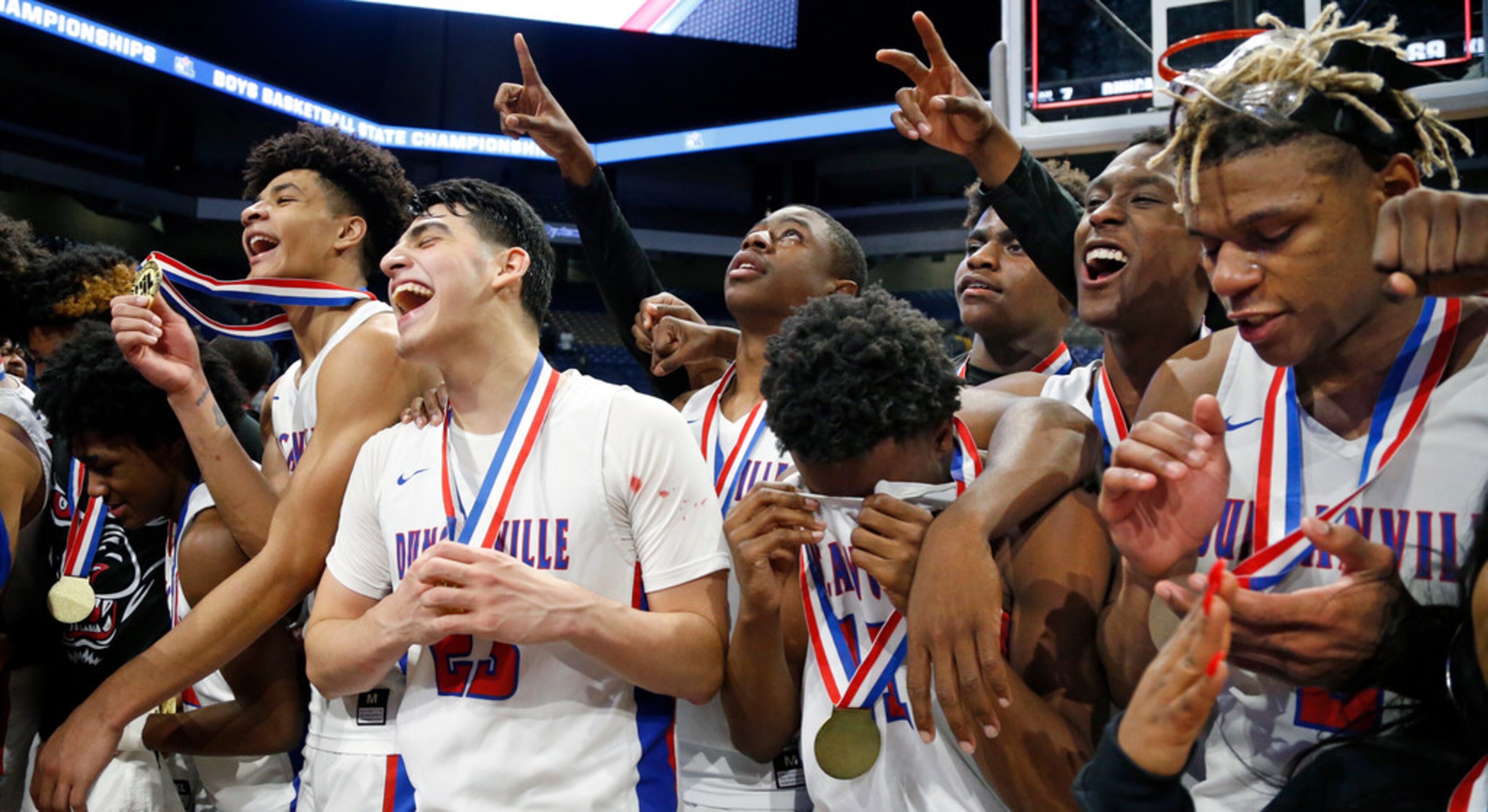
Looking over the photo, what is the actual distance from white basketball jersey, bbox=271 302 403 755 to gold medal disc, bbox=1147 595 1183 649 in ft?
5.42

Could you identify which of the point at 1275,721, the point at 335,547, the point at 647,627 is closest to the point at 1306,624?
the point at 1275,721

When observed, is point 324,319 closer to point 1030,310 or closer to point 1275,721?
point 1030,310

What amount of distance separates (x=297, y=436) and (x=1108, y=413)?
225 cm

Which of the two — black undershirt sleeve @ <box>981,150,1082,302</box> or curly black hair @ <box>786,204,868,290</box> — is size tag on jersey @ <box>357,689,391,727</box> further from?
black undershirt sleeve @ <box>981,150,1082,302</box>

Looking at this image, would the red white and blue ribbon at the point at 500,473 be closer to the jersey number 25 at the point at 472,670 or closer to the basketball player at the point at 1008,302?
the jersey number 25 at the point at 472,670

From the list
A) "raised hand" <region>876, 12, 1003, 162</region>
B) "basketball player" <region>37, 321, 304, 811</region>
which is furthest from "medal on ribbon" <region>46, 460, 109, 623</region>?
"raised hand" <region>876, 12, 1003, 162</region>

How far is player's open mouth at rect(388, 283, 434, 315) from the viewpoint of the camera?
2.51 m

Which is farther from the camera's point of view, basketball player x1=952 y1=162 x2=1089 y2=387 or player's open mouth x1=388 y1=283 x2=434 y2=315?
basketball player x1=952 y1=162 x2=1089 y2=387

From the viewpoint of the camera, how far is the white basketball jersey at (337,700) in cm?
254

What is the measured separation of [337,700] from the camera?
2.65 metres

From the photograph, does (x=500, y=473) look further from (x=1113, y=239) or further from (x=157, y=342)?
(x=1113, y=239)

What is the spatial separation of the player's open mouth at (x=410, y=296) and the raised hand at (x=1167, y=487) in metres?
1.62

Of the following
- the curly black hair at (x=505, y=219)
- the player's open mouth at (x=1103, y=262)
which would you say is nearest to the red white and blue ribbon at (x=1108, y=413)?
the player's open mouth at (x=1103, y=262)

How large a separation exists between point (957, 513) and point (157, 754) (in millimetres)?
2401
